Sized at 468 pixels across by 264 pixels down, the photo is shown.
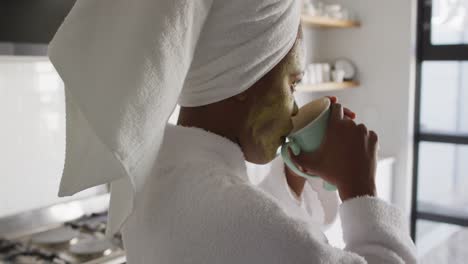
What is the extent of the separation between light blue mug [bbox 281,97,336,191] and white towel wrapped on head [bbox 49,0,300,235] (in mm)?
113

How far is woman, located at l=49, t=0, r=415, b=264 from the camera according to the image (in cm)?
55

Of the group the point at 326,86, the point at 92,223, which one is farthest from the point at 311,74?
the point at 92,223

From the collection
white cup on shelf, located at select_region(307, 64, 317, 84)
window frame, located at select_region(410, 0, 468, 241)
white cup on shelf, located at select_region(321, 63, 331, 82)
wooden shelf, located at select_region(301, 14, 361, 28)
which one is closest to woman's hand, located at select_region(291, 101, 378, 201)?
wooden shelf, located at select_region(301, 14, 361, 28)

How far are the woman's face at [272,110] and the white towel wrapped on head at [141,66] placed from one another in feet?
0.11

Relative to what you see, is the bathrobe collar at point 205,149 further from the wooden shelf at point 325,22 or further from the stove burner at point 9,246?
the wooden shelf at point 325,22

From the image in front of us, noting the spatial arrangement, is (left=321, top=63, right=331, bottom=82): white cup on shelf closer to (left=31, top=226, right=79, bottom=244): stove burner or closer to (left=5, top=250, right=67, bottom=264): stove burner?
(left=31, top=226, right=79, bottom=244): stove burner

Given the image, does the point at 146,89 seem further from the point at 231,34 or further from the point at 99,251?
the point at 99,251

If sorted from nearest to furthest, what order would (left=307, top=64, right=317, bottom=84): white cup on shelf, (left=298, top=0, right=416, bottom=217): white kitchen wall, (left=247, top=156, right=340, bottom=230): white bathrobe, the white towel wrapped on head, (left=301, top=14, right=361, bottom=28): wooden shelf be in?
the white towel wrapped on head, (left=247, top=156, right=340, bottom=230): white bathrobe, (left=301, top=14, right=361, bottom=28): wooden shelf, (left=307, top=64, right=317, bottom=84): white cup on shelf, (left=298, top=0, right=416, bottom=217): white kitchen wall

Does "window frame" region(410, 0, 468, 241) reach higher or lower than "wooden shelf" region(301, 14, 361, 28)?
lower

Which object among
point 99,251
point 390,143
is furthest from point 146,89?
point 390,143

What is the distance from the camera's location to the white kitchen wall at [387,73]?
2.93 m

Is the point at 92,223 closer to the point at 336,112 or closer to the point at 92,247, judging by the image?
the point at 92,247

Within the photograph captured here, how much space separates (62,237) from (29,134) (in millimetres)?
392

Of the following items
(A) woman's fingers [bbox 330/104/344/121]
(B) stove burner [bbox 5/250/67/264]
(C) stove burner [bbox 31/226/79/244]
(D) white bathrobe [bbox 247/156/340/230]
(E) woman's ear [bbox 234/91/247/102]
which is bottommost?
(C) stove burner [bbox 31/226/79/244]
